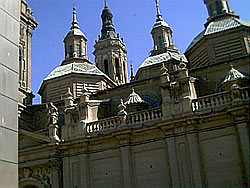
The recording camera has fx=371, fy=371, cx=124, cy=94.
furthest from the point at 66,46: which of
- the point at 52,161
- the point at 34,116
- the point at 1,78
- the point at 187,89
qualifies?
the point at 1,78

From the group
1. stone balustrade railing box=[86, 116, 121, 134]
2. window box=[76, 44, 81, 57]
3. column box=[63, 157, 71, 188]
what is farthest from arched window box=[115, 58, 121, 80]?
column box=[63, 157, 71, 188]

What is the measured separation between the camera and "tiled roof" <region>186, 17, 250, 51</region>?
28344mm

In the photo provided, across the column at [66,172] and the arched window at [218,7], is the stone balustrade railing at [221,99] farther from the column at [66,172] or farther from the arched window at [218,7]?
the arched window at [218,7]

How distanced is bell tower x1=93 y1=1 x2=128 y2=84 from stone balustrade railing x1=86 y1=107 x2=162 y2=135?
2388 cm

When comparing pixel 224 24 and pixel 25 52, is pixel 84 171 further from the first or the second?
pixel 224 24

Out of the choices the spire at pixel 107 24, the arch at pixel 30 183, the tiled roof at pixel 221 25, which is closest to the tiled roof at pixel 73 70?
the tiled roof at pixel 221 25

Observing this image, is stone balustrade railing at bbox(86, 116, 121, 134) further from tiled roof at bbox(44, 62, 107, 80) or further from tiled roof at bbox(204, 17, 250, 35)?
tiled roof at bbox(204, 17, 250, 35)

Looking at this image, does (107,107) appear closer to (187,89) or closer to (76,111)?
(76,111)

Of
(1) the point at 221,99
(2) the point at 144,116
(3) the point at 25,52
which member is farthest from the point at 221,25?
(3) the point at 25,52

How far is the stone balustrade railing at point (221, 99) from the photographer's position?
64.4ft

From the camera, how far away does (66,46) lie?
39688 millimetres

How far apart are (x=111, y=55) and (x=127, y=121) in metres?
26.5

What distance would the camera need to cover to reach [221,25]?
95.7ft

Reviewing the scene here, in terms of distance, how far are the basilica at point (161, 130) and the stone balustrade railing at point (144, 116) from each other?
60 mm
